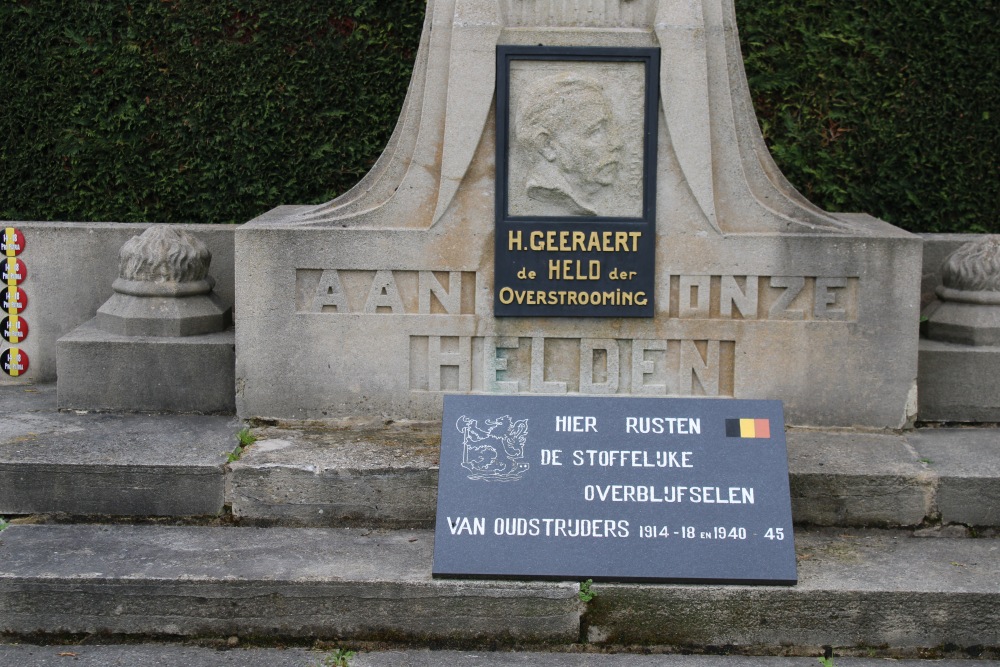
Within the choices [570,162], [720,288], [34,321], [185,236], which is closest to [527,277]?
[570,162]

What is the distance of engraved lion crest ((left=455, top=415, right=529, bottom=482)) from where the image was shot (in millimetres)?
4617

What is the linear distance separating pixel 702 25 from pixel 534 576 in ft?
8.13

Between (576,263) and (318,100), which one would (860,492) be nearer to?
(576,263)

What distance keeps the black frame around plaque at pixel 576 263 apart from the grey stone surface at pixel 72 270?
1894 mm

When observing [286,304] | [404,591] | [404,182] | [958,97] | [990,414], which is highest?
[958,97]

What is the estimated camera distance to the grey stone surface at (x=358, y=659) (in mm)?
4160

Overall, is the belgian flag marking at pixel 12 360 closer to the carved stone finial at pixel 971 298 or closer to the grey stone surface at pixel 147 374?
the grey stone surface at pixel 147 374

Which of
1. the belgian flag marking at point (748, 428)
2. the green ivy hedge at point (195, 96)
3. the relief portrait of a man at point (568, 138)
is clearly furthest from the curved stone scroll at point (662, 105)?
the green ivy hedge at point (195, 96)

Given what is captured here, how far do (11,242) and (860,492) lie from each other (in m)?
4.52

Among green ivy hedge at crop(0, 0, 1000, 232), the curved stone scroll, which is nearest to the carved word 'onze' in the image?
the curved stone scroll

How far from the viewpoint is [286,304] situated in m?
5.31

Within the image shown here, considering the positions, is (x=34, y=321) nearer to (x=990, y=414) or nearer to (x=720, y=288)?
(x=720, y=288)

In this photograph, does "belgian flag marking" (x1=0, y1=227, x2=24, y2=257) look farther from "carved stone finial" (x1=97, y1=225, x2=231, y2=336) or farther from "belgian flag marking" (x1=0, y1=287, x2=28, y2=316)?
"carved stone finial" (x1=97, y1=225, x2=231, y2=336)

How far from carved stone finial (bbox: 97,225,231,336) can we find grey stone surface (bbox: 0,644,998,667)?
1864mm
